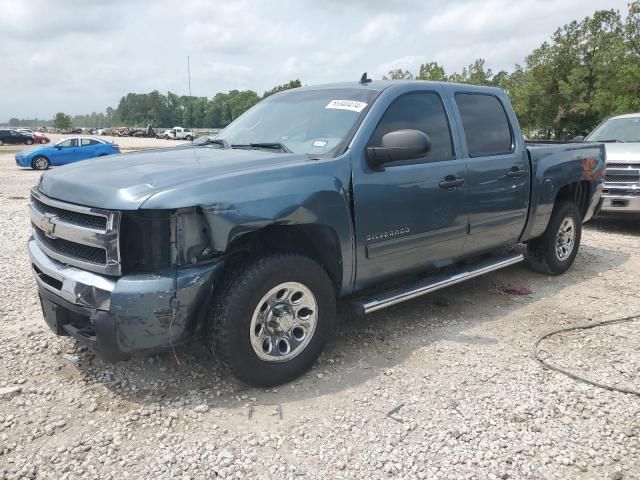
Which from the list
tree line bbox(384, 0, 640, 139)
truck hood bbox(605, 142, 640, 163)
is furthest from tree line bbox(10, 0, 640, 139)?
truck hood bbox(605, 142, 640, 163)

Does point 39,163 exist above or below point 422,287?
above

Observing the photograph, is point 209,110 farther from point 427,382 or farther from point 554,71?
point 427,382

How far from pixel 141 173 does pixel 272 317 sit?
1.16 m

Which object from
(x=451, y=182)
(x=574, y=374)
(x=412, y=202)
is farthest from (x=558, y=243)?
(x=412, y=202)

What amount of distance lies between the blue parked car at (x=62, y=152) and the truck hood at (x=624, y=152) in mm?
18573

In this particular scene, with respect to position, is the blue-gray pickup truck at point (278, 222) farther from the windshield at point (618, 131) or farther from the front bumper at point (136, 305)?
the windshield at point (618, 131)

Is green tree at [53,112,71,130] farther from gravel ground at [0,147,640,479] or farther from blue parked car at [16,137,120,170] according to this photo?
gravel ground at [0,147,640,479]

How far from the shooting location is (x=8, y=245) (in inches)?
270

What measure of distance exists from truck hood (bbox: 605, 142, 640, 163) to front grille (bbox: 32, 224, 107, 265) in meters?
8.01

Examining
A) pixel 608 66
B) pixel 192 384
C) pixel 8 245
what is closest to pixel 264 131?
pixel 192 384

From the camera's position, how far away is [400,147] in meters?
3.47

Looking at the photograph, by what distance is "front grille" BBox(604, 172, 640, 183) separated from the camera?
7980mm

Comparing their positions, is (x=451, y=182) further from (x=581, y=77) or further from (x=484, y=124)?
(x=581, y=77)

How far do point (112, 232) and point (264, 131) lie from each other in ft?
5.63
